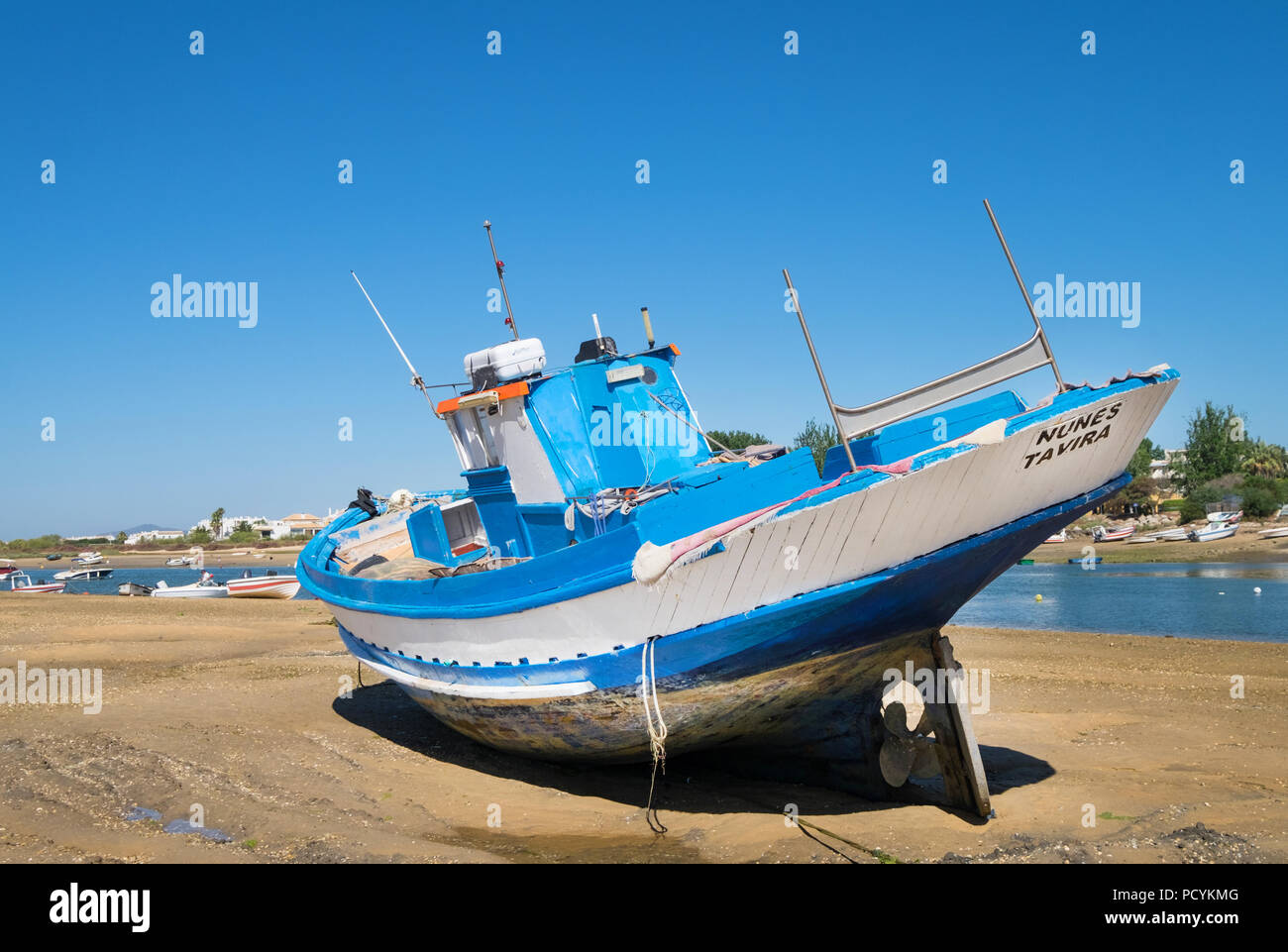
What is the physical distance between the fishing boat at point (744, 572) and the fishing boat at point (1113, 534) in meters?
49.8

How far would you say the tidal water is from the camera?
882 inches

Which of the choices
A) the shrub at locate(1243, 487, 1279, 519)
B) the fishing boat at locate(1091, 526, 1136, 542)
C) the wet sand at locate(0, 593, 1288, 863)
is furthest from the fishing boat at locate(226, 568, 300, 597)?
the shrub at locate(1243, 487, 1279, 519)

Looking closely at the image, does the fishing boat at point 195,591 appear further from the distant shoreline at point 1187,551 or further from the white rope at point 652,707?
the distant shoreline at point 1187,551

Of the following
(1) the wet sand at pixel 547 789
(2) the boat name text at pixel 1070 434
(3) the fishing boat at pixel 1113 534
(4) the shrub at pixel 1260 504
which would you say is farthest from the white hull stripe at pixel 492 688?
(4) the shrub at pixel 1260 504

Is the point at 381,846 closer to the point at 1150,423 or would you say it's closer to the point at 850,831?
the point at 850,831

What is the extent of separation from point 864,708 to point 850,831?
1.27 metres

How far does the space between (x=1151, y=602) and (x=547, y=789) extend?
24.9 meters

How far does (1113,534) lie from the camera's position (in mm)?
53719

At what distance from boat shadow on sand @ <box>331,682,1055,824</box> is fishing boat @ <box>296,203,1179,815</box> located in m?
0.16

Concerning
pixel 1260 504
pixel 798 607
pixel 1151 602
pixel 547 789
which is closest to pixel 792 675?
pixel 798 607

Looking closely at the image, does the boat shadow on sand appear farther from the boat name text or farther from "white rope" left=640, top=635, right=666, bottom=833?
the boat name text

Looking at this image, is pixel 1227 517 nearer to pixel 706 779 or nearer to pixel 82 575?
pixel 706 779

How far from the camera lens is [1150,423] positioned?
25.2ft

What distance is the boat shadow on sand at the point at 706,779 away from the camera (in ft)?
27.7
